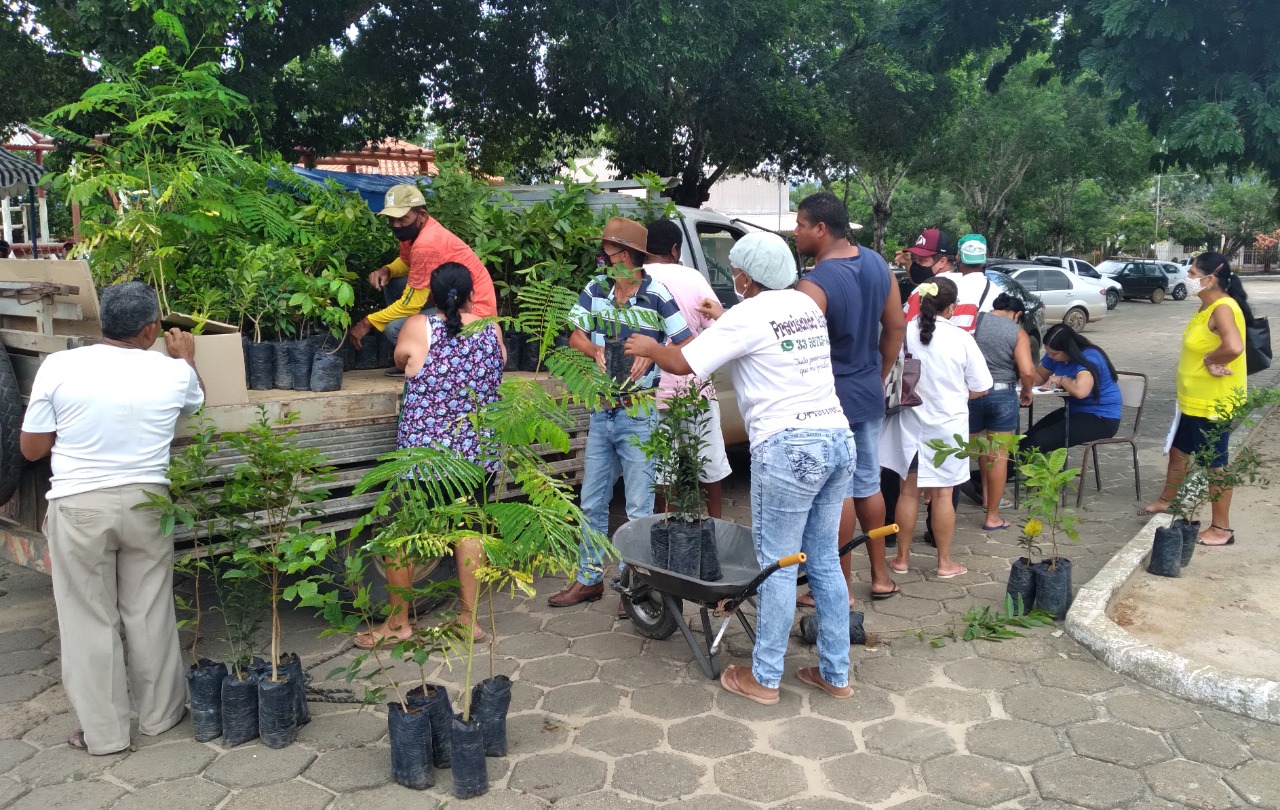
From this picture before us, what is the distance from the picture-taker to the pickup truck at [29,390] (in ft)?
13.7

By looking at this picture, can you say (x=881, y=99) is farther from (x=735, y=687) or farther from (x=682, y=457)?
(x=735, y=687)

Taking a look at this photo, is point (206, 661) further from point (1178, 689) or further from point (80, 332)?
point (1178, 689)

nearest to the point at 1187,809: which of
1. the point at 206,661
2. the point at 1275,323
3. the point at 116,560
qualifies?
the point at 206,661

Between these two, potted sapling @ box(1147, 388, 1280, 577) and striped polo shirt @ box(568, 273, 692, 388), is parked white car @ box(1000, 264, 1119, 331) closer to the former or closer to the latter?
potted sapling @ box(1147, 388, 1280, 577)

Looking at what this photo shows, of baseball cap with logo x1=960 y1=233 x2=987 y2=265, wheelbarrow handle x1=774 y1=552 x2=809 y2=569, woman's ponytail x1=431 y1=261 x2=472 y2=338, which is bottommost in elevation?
wheelbarrow handle x1=774 y1=552 x2=809 y2=569

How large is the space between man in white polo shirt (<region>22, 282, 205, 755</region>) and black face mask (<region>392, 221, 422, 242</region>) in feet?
5.84

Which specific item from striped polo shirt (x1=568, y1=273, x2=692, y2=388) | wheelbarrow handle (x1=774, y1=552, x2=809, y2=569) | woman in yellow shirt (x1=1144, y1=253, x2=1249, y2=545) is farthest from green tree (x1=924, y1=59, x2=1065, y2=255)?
A: wheelbarrow handle (x1=774, y1=552, x2=809, y2=569)

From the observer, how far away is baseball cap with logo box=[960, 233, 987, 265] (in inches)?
271

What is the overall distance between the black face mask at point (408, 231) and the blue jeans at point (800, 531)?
2372mm

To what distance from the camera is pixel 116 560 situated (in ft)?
12.2

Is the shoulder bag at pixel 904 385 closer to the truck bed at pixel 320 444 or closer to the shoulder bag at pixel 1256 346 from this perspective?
the truck bed at pixel 320 444

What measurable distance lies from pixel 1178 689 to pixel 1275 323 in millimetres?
25645

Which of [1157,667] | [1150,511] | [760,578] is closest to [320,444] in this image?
[760,578]

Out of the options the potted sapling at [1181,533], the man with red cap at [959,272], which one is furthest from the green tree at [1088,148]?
the potted sapling at [1181,533]
